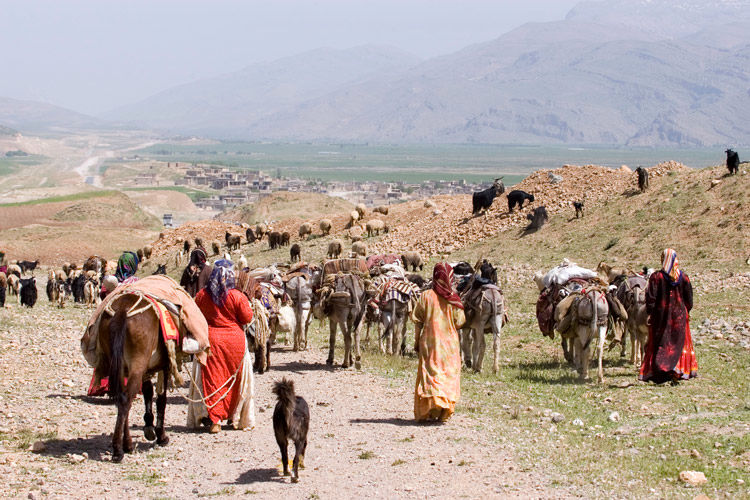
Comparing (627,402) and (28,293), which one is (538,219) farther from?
(627,402)

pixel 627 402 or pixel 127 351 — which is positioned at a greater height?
pixel 127 351

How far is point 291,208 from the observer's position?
6750 centimetres

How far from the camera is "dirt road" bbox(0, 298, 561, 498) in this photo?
798 centimetres

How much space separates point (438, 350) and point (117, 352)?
3818 mm

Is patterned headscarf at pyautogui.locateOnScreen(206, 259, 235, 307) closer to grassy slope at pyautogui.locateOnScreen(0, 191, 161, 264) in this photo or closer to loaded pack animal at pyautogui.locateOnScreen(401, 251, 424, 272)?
loaded pack animal at pyautogui.locateOnScreen(401, 251, 424, 272)

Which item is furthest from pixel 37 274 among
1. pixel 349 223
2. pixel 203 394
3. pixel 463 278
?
Result: pixel 203 394

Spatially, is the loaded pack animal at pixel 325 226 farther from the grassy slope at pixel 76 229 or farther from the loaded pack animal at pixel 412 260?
the grassy slope at pixel 76 229

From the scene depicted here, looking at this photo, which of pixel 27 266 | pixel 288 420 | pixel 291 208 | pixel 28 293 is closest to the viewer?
pixel 288 420

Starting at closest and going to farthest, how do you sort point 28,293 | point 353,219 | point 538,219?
point 28,293 → point 538,219 → point 353,219

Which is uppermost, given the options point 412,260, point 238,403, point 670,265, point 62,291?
point 670,265

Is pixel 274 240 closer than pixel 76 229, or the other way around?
pixel 274 240

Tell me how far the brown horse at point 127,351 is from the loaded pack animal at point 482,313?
19.7 ft

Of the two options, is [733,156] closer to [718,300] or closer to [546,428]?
[718,300]

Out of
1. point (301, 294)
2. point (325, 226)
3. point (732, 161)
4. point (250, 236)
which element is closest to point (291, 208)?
point (250, 236)
